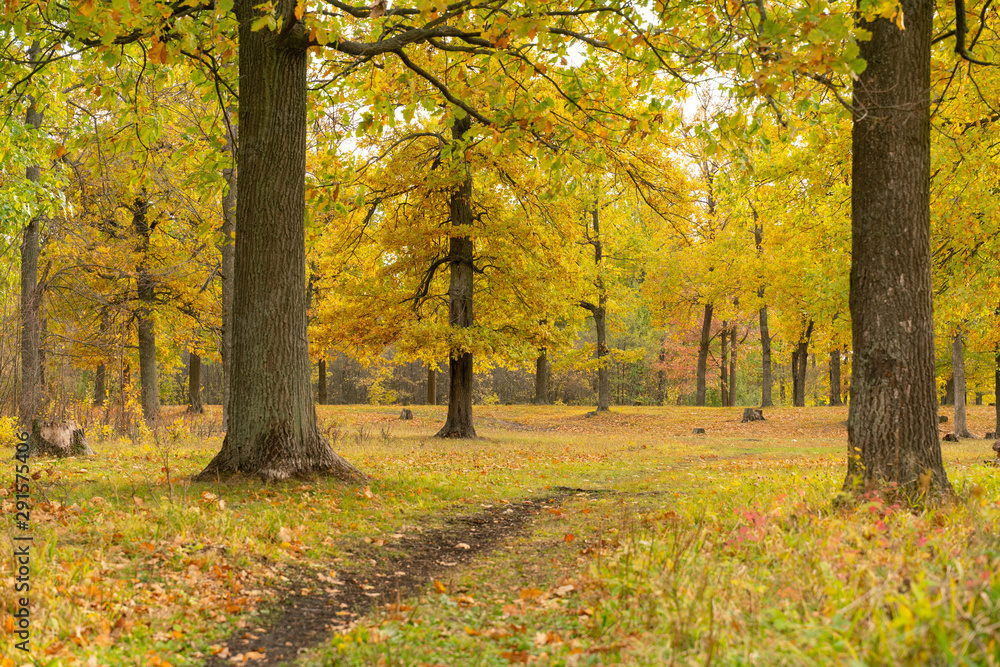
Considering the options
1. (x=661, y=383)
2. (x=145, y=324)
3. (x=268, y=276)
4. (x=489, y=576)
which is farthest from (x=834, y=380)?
(x=489, y=576)

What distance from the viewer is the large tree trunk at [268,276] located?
6.96 metres

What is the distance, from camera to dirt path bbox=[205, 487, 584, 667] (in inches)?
142

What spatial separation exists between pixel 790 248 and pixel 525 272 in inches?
458

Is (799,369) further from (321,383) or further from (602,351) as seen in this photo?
(321,383)

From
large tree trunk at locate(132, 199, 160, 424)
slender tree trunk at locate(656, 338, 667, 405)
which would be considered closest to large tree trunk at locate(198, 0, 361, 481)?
large tree trunk at locate(132, 199, 160, 424)

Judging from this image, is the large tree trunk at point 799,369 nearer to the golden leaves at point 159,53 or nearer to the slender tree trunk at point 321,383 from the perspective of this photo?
the slender tree trunk at point 321,383

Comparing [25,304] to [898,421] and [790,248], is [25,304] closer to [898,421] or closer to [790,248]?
[898,421]

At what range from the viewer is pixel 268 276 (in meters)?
7.00

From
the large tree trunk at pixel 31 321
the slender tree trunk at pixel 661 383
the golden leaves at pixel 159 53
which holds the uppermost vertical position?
the golden leaves at pixel 159 53

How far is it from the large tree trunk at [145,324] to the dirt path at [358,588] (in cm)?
1535

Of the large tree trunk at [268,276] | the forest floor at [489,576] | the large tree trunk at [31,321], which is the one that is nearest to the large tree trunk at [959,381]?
the forest floor at [489,576]

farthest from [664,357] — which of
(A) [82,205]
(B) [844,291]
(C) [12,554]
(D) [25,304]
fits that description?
(C) [12,554]

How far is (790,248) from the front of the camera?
22.4 meters

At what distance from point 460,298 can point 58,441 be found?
29.5 feet
